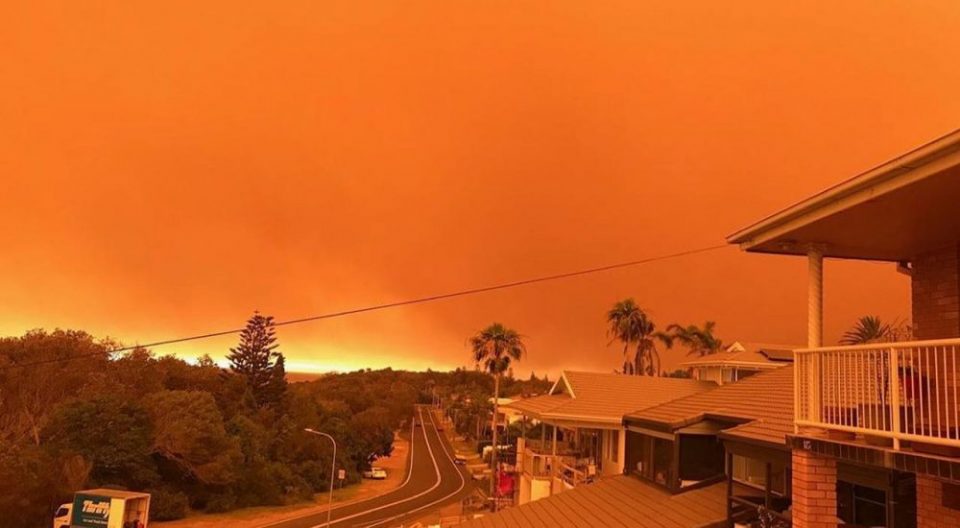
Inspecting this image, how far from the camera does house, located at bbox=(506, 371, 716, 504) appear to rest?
2542 centimetres

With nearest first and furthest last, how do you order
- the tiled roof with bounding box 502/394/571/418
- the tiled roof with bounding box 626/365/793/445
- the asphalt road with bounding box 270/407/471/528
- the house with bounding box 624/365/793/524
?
the house with bounding box 624/365/793/524 → the tiled roof with bounding box 626/365/793/445 → the tiled roof with bounding box 502/394/571/418 → the asphalt road with bounding box 270/407/471/528

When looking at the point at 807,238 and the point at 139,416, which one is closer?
the point at 807,238

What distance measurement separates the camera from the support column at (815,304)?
8.38 meters

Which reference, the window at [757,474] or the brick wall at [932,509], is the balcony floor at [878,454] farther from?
the window at [757,474]

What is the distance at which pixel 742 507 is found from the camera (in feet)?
42.2

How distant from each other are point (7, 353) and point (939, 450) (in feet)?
257

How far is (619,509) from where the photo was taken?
16.4 meters

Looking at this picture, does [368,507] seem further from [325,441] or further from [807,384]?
[807,384]

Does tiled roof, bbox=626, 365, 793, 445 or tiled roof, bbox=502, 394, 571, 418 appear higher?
tiled roof, bbox=626, 365, 793, 445

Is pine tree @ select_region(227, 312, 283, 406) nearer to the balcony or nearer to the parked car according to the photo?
the parked car

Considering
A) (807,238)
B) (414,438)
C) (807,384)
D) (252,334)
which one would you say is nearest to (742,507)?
(807,384)

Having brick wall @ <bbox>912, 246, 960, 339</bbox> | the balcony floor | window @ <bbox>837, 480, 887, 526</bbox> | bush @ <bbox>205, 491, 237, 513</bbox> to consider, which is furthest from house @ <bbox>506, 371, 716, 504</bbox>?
bush @ <bbox>205, 491, 237, 513</bbox>

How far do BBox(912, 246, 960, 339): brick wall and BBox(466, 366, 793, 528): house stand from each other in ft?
10.00

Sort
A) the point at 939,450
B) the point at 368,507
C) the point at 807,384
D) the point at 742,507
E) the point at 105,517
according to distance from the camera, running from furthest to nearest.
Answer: the point at 368,507 → the point at 105,517 → the point at 742,507 → the point at 807,384 → the point at 939,450
